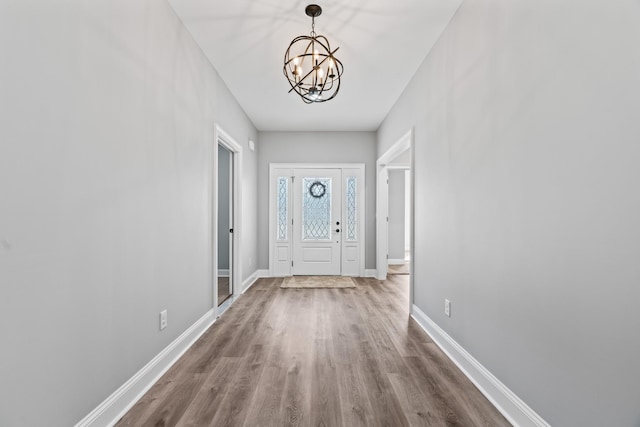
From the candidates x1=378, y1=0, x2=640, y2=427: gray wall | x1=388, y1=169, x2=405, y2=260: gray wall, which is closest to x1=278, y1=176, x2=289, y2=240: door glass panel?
x1=388, y1=169, x2=405, y2=260: gray wall

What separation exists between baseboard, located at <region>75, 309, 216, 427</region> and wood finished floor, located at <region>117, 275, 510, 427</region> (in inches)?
2.2

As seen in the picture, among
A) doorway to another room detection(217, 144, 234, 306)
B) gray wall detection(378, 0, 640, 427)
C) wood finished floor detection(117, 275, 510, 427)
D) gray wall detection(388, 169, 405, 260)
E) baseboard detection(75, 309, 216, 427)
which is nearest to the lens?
gray wall detection(378, 0, 640, 427)

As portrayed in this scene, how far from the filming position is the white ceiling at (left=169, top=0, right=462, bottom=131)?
2467 millimetres

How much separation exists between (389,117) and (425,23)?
218 centimetres

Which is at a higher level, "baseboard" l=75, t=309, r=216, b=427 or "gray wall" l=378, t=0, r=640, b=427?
"gray wall" l=378, t=0, r=640, b=427

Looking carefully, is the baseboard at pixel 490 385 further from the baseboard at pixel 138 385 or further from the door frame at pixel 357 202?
the door frame at pixel 357 202

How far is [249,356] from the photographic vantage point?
257cm

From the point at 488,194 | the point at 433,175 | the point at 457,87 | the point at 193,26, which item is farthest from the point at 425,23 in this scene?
the point at 193,26

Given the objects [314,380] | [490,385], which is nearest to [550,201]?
[490,385]

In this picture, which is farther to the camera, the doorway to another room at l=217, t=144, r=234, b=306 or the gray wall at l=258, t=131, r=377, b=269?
the doorway to another room at l=217, t=144, r=234, b=306

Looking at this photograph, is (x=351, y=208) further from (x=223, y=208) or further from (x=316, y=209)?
(x=223, y=208)

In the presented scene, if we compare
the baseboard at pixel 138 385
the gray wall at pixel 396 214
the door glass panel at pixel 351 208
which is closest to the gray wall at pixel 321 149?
the door glass panel at pixel 351 208

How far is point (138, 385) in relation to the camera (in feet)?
6.50

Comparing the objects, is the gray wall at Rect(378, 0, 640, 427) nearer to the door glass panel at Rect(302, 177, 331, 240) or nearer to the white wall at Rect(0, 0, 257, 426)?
the white wall at Rect(0, 0, 257, 426)
